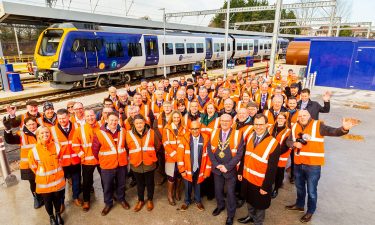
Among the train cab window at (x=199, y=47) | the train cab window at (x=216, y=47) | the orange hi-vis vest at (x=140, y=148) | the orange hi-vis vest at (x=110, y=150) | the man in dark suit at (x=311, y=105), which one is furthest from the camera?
the train cab window at (x=216, y=47)

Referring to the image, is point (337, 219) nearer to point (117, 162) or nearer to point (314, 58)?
point (117, 162)

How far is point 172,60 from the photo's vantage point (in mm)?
18016

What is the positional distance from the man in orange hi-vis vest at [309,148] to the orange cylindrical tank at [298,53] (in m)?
18.4

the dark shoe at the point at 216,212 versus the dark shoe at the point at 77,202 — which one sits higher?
the dark shoe at the point at 77,202

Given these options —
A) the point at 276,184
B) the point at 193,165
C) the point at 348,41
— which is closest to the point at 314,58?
the point at 348,41

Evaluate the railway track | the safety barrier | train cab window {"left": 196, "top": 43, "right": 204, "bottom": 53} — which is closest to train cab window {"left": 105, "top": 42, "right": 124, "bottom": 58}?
the railway track

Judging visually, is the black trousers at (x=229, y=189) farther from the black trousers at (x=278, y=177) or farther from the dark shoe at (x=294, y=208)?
the black trousers at (x=278, y=177)

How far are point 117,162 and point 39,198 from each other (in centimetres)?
153

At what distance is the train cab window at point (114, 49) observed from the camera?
1313 cm

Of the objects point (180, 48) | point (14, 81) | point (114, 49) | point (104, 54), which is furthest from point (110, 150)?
point (180, 48)

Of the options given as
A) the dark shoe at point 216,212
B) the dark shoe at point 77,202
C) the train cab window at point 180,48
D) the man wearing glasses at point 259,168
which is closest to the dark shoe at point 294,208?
the man wearing glasses at point 259,168

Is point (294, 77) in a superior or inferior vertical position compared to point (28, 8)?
inferior

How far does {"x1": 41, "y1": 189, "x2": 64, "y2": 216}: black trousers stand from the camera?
3395 mm

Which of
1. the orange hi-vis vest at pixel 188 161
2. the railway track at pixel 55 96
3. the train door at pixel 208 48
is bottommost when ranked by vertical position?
the railway track at pixel 55 96
